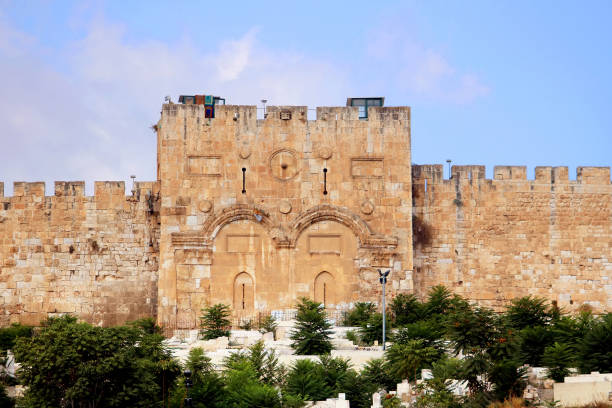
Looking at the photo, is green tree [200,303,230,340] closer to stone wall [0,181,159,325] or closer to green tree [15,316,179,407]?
stone wall [0,181,159,325]

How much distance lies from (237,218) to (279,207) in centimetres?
118

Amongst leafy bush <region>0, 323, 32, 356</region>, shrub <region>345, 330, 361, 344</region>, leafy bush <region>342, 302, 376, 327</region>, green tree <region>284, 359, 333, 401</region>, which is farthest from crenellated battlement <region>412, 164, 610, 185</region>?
leafy bush <region>0, 323, 32, 356</region>

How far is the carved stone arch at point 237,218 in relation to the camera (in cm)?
3297

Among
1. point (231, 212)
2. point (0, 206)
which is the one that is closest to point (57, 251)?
point (0, 206)

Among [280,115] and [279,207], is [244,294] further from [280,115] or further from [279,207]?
[280,115]

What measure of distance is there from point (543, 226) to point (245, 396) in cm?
1411

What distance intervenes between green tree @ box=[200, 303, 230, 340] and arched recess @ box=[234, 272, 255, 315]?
1.63 feet

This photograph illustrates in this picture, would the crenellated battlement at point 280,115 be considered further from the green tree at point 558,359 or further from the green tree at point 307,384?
the green tree at point 558,359

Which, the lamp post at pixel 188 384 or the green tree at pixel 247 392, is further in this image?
the green tree at pixel 247 392

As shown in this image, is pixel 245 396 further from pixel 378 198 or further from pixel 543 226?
pixel 543 226

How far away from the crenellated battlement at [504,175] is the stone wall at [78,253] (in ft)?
25.2

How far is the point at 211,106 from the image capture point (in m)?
33.4

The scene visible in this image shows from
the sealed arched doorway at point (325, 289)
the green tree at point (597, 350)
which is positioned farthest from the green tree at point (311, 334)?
the green tree at point (597, 350)

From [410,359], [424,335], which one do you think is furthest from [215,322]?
[410,359]
